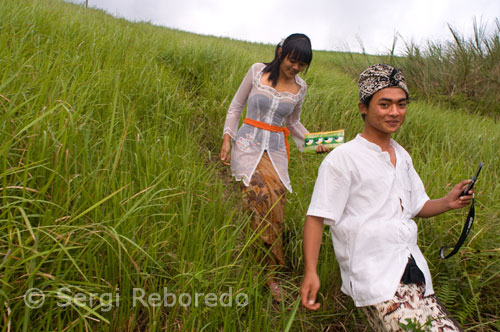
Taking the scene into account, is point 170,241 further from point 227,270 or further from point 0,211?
point 0,211

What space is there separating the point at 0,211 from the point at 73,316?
504mm

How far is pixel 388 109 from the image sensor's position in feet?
5.35

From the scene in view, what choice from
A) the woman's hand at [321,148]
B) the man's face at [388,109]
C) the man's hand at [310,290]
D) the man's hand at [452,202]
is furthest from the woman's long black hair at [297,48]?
the man's hand at [310,290]

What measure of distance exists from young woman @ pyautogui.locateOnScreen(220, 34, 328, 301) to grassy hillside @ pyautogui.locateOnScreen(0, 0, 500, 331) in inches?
7.4

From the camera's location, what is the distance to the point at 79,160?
1858 mm

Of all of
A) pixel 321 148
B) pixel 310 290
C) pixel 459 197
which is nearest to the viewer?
pixel 310 290

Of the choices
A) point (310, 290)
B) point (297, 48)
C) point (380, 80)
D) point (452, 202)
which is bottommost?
point (310, 290)

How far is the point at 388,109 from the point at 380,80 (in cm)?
14

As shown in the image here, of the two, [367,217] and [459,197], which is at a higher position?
[459,197]

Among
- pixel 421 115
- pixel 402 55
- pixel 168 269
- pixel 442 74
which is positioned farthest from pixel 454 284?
pixel 402 55

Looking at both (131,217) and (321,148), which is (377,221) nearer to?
(321,148)

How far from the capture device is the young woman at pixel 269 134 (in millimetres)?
2467

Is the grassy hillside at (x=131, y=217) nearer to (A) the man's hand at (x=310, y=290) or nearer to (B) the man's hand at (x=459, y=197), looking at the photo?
(A) the man's hand at (x=310, y=290)

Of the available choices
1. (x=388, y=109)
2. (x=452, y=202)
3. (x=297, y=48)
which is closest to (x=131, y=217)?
(x=388, y=109)
